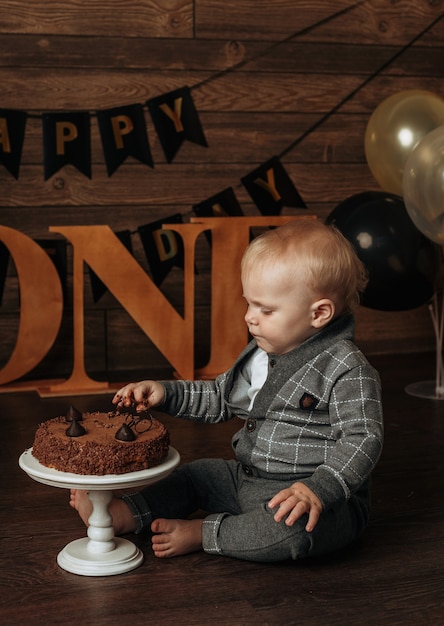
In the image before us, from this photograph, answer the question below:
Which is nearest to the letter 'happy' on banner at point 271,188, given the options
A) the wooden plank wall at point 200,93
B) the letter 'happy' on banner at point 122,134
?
the wooden plank wall at point 200,93

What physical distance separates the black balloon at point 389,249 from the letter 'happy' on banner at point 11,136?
1.03 meters

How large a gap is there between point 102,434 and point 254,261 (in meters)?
0.38

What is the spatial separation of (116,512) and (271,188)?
70.1 inches

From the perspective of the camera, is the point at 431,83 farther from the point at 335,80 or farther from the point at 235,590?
the point at 235,590

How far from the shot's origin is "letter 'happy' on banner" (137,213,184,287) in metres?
3.10

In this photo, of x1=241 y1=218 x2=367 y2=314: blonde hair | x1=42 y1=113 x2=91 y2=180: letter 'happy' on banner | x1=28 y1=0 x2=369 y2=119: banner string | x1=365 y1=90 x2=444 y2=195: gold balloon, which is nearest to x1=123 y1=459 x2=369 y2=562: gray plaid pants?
x1=241 y1=218 x2=367 y2=314: blonde hair

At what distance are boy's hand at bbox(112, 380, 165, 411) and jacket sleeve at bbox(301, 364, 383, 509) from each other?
1.03 feet

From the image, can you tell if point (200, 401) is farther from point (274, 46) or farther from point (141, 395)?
point (274, 46)

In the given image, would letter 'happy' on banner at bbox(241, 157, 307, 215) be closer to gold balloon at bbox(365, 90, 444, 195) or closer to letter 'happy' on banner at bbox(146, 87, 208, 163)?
letter 'happy' on banner at bbox(146, 87, 208, 163)

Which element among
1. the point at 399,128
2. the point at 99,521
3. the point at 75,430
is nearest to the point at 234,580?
the point at 99,521

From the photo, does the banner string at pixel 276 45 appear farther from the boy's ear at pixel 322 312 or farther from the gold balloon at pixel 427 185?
the boy's ear at pixel 322 312

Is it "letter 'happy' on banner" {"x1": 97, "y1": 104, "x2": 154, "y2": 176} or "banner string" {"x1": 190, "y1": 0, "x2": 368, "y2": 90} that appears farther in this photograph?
"banner string" {"x1": 190, "y1": 0, "x2": 368, "y2": 90}

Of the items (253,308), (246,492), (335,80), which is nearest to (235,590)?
(246,492)

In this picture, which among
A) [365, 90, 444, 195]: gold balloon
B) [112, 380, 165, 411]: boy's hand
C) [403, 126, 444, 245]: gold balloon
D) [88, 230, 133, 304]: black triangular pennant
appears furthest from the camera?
[88, 230, 133, 304]: black triangular pennant
